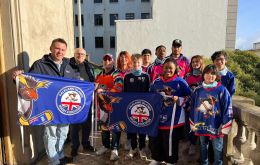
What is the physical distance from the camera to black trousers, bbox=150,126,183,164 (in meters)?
4.34

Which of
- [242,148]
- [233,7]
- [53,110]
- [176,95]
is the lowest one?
[242,148]

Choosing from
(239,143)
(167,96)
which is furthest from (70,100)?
(239,143)

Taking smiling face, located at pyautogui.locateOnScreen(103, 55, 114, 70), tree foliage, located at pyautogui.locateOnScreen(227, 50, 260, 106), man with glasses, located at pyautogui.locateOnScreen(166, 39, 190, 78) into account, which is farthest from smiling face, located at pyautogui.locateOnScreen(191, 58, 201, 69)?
tree foliage, located at pyautogui.locateOnScreen(227, 50, 260, 106)

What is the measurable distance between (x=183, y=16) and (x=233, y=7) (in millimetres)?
6645

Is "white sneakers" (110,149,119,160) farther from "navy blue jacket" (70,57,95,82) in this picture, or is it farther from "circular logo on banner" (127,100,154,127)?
"navy blue jacket" (70,57,95,82)

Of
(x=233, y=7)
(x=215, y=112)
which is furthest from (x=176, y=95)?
(x=233, y=7)

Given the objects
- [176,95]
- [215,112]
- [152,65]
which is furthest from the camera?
[152,65]

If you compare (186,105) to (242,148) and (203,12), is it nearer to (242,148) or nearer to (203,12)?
(242,148)

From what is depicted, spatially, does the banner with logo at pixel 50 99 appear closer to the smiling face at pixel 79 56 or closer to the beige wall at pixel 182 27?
the smiling face at pixel 79 56

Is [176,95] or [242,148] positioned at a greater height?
[176,95]

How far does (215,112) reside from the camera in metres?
3.93

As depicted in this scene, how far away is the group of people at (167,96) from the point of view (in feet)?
13.0

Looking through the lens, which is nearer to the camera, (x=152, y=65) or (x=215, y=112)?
(x=215, y=112)

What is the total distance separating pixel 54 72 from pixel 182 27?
29127 millimetres
